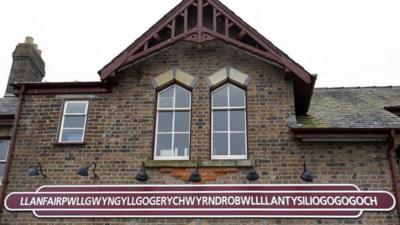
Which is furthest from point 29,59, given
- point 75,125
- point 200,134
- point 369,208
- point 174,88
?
point 369,208

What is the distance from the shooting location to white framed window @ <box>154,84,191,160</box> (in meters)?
10.5

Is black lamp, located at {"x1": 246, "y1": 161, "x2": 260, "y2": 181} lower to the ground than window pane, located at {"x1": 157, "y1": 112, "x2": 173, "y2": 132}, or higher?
lower

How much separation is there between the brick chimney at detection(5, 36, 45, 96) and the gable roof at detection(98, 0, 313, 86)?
5.61 meters

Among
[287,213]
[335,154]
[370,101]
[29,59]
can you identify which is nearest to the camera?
[287,213]

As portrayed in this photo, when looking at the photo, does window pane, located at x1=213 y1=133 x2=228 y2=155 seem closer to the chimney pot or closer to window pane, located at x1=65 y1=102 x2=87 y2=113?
window pane, located at x1=65 y1=102 x2=87 y2=113

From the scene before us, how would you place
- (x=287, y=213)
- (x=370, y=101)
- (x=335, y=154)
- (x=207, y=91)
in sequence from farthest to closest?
1. (x=370, y=101)
2. (x=207, y=91)
3. (x=335, y=154)
4. (x=287, y=213)

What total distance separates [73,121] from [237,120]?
4.29 m

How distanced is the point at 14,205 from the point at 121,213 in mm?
2637

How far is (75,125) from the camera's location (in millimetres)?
11078

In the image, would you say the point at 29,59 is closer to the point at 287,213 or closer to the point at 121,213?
the point at 121,213

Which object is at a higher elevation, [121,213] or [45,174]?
[45,174]

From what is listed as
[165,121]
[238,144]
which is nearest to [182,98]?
[165,121]

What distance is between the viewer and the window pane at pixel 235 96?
1098 cm

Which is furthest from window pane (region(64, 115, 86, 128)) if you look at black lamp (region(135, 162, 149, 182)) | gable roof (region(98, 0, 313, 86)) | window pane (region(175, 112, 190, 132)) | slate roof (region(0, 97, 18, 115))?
window pane (region(175, 112, 190, 132))
